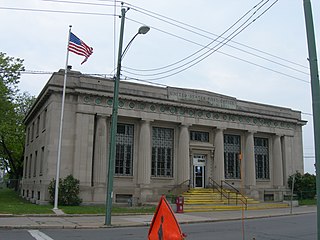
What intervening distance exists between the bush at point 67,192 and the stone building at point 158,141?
90cm

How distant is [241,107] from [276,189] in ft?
27.8

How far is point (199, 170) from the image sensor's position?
3269 centimetres


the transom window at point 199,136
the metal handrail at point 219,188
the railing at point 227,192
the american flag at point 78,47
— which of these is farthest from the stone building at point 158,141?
the american flag at point 78,47

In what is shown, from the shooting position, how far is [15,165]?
52219 mm

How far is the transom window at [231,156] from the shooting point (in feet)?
112

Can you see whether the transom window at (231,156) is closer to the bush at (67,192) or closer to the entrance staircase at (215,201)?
the entrance staircase at (215,201)

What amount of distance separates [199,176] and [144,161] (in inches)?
234

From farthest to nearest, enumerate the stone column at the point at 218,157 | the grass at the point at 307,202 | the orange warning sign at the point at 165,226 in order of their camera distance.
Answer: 1. the grass at the point at 307,202
2. the stone column at the point at 218,157
3. the orange warning sign at the point at 165,226

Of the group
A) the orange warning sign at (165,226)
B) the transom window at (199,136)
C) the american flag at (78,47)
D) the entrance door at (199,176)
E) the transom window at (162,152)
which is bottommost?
the orange warning sign at (165,226)

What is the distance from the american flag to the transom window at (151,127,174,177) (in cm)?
958

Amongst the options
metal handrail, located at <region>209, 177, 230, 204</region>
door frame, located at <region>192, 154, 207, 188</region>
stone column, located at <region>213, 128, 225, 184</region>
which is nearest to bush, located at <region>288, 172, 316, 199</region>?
stone column, located at <region>213, 128, 225, 184</region>

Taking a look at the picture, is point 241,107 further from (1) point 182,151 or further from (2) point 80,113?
(2) point 80,113

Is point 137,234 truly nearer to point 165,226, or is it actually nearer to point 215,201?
point 165,226

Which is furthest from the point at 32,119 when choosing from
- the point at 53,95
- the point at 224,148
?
the point at 224,148
